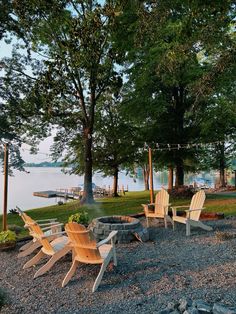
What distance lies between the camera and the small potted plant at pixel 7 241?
20.0 ft

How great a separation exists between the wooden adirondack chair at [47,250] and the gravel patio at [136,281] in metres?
0.12

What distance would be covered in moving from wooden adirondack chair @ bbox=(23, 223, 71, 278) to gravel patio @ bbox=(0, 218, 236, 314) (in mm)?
122


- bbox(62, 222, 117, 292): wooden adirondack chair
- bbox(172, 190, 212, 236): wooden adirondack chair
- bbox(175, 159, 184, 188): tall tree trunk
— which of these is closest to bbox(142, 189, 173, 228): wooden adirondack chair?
bbox(172, 190, 212, 236): wooden adirondack chair

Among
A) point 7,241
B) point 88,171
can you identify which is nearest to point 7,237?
point 7,241

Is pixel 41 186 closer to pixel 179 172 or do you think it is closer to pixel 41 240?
pixel 179 172

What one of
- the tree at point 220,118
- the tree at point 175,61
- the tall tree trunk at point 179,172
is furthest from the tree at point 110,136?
the tree at point 220,118

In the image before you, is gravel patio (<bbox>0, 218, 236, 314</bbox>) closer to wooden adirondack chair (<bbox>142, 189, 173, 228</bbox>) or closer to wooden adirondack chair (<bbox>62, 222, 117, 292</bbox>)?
wooden adirondack chair (<bbox>62, 222, 117, 292</bbox>)

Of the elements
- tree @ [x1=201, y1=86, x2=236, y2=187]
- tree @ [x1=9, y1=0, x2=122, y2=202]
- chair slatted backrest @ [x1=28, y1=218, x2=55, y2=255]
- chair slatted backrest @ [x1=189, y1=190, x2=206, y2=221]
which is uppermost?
tree @ [x1=9, y1=0, x2=122, y2=202]

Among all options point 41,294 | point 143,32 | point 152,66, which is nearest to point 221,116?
point 152,66

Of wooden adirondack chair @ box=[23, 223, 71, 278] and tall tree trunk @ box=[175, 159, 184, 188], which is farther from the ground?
tall tree trunk @ box=[175, 159, 184, 188]

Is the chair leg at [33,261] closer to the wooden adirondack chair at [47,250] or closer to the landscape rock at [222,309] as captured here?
the wooden adirondack chair at [47,250]

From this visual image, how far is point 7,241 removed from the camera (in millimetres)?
6125

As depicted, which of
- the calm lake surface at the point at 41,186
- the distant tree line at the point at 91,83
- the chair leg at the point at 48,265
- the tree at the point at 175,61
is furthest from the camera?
the calm lake surface at the point at 41,186

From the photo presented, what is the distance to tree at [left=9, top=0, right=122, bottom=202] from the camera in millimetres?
12088
